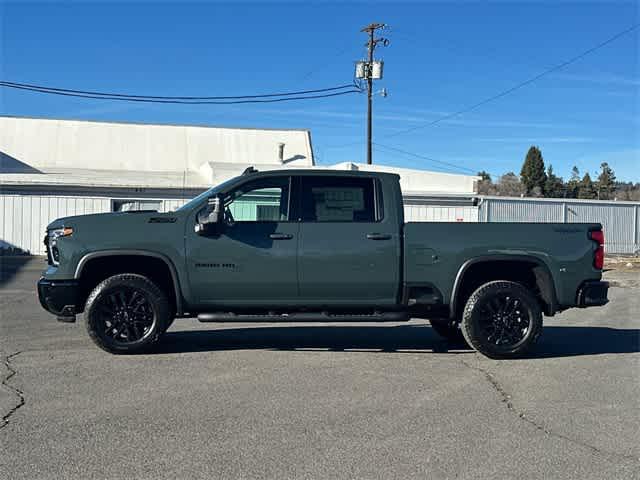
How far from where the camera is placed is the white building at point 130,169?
80.5ft

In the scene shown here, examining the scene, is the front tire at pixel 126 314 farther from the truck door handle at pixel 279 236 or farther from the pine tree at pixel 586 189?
the pine tree at pixel 586 189

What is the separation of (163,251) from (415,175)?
23.0 m

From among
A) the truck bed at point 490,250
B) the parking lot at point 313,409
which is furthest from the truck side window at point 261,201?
the parking lot at point 313,409

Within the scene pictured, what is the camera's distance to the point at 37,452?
4.34 m

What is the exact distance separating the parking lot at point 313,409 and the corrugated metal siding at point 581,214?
63.7 feet

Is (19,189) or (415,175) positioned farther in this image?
(415,175)

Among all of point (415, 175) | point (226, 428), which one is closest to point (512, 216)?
point (415, 175)

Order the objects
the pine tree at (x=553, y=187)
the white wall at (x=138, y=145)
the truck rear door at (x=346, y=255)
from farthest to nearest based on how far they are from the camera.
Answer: the pine tree at (x=553, y=187), the white wall at (x=138, y=145), the truck rear door at (x=346, y=255)

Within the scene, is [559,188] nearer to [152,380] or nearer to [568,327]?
[568,327]

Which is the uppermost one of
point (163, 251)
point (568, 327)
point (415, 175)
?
point (415, 175)

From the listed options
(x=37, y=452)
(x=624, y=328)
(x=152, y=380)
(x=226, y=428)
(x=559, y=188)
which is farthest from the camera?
(x=559, y=188)

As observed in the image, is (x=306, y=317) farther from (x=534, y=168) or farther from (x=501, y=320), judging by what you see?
(x=534, y=168)

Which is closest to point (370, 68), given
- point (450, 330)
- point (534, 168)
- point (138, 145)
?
point (138, 145)

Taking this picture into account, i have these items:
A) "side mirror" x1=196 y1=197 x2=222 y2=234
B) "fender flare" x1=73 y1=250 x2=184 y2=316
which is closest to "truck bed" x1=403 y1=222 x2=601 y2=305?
"side mirror" x1=196 y1=197 x2=222 y2=234
